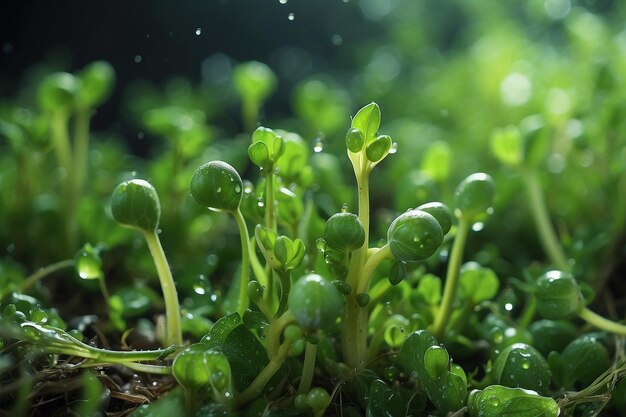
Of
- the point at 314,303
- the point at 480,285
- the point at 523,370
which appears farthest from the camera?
the point at 480,285

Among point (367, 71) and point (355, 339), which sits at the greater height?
point (367, 71)

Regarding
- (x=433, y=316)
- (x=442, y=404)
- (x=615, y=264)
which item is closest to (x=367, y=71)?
(x=615, y=264)

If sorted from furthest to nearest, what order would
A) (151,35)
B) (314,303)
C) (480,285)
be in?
(151,35), (480,285), (314,303)

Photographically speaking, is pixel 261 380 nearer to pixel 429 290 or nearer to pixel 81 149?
pixel 429 290

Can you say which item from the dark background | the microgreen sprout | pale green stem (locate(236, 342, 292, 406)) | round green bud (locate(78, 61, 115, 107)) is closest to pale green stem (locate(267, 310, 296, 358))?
pale green stem (locate(236, 342, 292, 406))

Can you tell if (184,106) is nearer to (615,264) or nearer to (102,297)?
(102,297)

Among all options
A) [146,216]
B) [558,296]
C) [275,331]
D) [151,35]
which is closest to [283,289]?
[275,331]

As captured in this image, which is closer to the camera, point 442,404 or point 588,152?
point 442,404

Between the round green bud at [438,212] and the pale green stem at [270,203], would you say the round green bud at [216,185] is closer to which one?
the pale green stem at [270,203]
